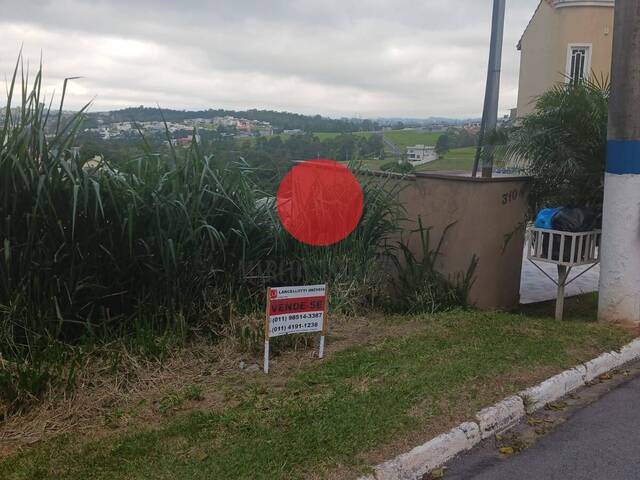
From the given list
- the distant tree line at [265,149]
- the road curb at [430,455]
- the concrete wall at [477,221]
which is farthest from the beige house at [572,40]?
the road curb at [430,455]

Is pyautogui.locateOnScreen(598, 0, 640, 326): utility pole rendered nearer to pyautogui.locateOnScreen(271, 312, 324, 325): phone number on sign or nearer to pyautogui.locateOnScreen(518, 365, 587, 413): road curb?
pyautogui.locateOnScreen(518, 365, 587, 413): road curb

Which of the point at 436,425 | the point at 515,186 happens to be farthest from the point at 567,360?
the point at 515,186

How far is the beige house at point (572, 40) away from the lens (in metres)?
22.0

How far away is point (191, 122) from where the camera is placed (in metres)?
7.04

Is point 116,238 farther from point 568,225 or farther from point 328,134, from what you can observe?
point 568,225

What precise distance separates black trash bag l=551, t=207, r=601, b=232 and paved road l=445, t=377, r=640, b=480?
117 inches

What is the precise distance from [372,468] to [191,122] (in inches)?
172

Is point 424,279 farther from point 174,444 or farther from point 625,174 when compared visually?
point 174,444

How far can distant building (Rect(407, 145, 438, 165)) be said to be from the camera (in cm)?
951

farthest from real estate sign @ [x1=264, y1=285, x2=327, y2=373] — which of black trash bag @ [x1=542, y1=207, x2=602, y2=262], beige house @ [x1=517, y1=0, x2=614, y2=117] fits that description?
beige house @ [x1=517, y1=0, x2=614, y2=117]

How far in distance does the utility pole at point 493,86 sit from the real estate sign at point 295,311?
152 inches

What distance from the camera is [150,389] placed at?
512 centimetres

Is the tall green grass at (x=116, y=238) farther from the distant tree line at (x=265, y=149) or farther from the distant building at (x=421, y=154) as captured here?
the distant building at (x=421, y=154)

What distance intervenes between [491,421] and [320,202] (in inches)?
144
